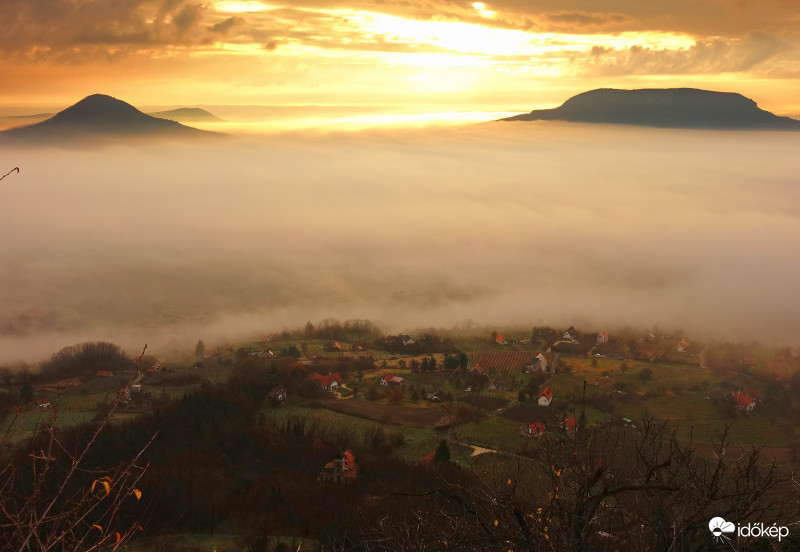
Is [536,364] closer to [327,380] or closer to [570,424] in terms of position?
[327,380]

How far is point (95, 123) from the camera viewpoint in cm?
14388

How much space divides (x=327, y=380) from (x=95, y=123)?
122 m

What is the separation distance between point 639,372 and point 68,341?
48.2 meters

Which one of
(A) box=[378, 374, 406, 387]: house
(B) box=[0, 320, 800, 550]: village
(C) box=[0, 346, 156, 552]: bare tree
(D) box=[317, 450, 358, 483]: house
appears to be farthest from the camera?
(A) box=[378, 374, 406, 387]: house

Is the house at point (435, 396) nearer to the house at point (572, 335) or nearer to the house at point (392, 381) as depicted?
the house at point (392, 381)

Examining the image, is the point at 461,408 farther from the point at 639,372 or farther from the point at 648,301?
the point at 648,301

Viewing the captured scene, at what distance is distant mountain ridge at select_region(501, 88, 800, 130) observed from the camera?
138 m

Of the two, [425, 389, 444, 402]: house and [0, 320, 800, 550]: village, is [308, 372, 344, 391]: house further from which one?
[425, 389, 444, 402]: house

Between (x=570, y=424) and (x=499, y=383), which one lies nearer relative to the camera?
(x=570, y=424)

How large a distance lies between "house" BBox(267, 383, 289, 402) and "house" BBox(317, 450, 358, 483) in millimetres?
9505

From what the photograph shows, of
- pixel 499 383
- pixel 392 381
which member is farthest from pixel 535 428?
pixel 392 381

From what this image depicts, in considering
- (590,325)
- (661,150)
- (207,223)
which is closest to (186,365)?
(590,325)

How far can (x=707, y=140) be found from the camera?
144 m

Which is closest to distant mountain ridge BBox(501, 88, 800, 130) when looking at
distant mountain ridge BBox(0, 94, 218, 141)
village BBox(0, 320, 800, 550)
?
distant mountain ridge BBox(0, 94, 218, 141)
